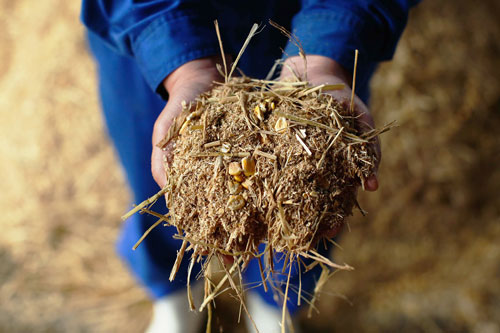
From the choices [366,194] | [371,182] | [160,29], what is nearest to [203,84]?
[160,29]

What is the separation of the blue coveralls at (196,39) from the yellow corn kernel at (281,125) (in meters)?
0.23

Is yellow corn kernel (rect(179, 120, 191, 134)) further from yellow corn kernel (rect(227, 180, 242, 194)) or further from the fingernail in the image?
the fingernail

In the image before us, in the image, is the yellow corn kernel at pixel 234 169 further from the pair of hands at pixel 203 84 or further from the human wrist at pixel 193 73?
the human wrist at pixel 193 73

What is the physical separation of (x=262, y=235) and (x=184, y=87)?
1.04 ft

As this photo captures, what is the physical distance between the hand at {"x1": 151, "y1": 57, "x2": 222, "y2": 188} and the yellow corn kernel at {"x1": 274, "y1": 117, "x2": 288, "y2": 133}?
7.0 inches

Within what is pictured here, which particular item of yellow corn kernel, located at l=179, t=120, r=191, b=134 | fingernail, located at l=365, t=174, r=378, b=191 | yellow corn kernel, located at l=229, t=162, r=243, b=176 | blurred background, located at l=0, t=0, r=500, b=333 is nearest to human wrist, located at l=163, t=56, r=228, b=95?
yellow corn kernel, located at l=179, t=120, r=191, b=134

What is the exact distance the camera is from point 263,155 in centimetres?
66

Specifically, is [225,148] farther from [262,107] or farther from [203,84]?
[203,84]

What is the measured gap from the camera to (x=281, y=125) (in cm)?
69

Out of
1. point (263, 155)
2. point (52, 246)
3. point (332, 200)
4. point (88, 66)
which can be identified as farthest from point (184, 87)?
point (52, 246)

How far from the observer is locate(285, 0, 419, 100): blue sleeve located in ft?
2.88

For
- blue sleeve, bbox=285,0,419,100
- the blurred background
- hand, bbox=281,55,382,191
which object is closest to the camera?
hand, bbox=281,55,382,191

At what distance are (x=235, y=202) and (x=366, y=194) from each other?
113 cm

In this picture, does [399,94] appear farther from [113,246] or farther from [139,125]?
[113,246]
